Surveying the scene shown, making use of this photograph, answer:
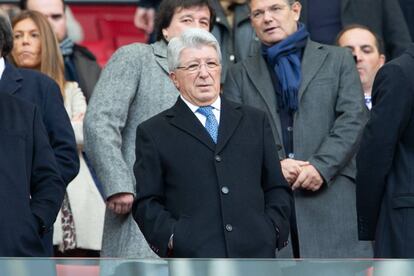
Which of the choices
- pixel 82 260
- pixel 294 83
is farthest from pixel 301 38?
pixel 82 260

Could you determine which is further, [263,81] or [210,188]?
[263,81]

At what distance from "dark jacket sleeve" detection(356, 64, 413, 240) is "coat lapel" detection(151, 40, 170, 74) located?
137cm

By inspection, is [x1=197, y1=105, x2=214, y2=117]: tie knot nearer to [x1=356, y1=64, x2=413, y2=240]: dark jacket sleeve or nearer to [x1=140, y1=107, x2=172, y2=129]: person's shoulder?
[x1=140, y1=107, x2=172, y2=129]: person's shoulder

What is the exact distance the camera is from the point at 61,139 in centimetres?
749

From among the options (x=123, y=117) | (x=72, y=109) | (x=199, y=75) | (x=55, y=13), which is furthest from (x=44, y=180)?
(x=55, y=13)

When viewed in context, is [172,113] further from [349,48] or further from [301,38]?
[349,48]

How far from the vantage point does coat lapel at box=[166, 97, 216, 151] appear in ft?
23.4

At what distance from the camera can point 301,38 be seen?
28.3 feet

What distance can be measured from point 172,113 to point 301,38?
161 cm

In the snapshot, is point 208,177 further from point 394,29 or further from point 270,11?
point 394,29

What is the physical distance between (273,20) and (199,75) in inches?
59.0

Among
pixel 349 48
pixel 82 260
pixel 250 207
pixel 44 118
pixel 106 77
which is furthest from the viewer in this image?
pixel 349 48

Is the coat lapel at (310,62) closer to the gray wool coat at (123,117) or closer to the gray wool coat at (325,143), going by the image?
the gray wool coat at (325,143)

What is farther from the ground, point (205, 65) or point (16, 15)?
point (16, 15)
